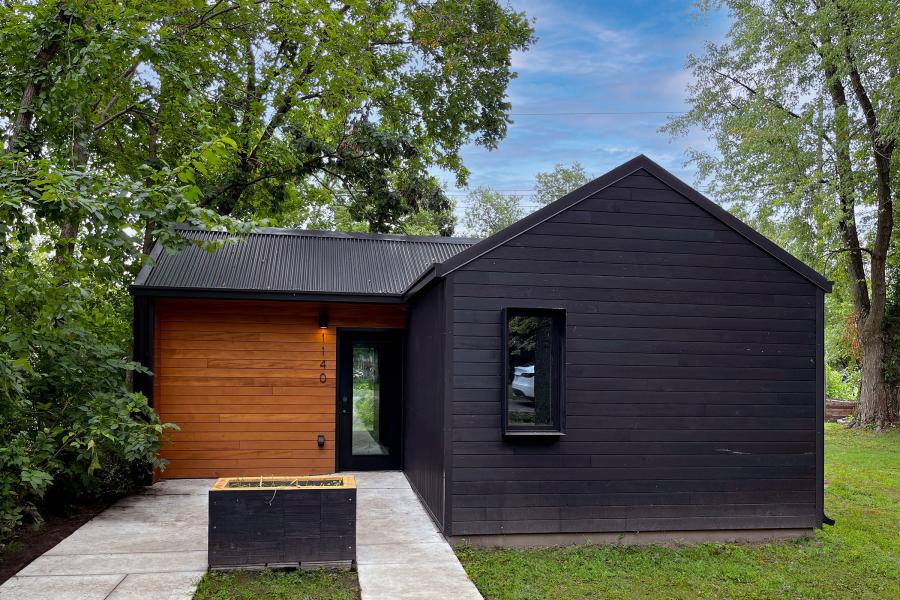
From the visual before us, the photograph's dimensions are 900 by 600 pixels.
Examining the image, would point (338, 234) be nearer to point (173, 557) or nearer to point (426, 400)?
point (426, 400)

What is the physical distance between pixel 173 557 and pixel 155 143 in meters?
9.90

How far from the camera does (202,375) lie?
7.78 metres

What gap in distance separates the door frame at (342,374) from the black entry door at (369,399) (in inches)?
0.5

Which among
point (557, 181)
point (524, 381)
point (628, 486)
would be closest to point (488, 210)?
point (557, 181)

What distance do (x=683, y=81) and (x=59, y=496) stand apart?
14472mm

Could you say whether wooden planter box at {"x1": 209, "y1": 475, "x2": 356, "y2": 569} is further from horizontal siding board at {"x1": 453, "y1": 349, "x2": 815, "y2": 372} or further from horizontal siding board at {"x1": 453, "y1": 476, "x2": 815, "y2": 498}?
horizontal siding board at {"x1": 453, "y1": 349, "x2": 815, "y2": 372}

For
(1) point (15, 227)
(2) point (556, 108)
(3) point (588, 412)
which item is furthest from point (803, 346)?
(2) point (556, 108)

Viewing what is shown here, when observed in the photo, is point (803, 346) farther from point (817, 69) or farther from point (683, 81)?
point (683, 81)

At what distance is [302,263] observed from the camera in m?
8.35

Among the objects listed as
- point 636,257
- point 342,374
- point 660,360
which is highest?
point 636,257

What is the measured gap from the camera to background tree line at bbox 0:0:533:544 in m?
5.12

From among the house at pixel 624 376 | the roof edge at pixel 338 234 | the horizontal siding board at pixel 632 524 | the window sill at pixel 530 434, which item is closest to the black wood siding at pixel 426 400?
the house at pixel 624 376

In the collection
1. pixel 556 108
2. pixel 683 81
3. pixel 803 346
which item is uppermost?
pixel 556 108

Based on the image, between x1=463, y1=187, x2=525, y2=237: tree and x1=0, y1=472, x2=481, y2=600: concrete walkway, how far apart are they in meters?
29.1
